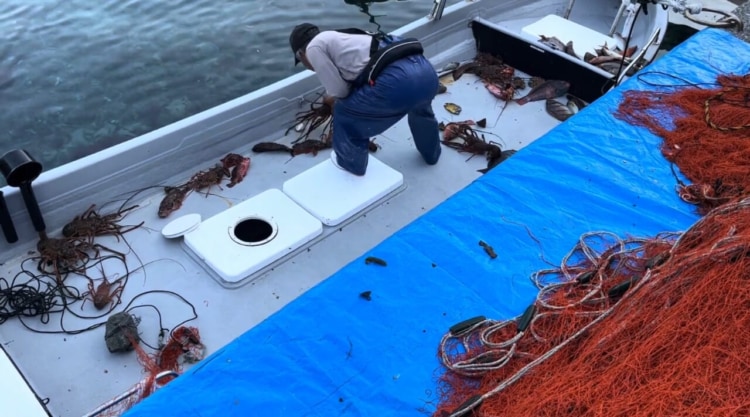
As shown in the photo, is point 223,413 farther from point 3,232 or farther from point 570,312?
point 3,232

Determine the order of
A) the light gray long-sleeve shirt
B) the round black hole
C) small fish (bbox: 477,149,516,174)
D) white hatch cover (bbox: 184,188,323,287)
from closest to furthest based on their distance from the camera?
1. white hatch cover (bbox: 184,188,323,287)
2. the light gray long-sleeve shirt
3. the round black hole
4. small fish (bbox: 477,149,516,174)

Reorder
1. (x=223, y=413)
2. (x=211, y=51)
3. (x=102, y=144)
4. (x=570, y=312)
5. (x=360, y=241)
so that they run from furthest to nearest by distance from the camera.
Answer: (x=211, y=51) → (x=102, y=144) → (x=360, y=241) → (x=570, y=312) → (x=223, y=413)

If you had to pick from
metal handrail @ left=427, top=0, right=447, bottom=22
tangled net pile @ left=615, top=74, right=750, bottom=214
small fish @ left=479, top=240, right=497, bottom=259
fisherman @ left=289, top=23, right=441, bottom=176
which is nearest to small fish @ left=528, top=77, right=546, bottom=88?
tangled net pile @ left=615, top=74, right=750, bottom=214

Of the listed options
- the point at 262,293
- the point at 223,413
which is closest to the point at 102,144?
the point at 262,293

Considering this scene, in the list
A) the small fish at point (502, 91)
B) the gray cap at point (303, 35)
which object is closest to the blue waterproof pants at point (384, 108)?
the gray cap at point (303, 35)

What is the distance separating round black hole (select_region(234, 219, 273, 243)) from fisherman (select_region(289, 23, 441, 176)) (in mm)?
714

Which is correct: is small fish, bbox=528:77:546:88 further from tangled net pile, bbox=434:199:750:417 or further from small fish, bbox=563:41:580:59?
tangled net pile, bbox=434:199:750:417

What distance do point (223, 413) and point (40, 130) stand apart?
463 centimetres

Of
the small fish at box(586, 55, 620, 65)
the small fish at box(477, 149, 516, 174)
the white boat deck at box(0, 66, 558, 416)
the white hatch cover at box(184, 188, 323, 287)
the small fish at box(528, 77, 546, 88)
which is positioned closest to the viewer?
the white boat deck at box(0, 66, 558, 416)

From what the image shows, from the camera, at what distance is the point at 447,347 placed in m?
2.68

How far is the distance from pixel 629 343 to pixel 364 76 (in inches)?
84.4

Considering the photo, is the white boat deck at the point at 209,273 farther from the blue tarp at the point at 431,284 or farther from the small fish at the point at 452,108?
the blue tarp at the point at 431,284

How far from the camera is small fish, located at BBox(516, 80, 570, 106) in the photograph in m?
5.09

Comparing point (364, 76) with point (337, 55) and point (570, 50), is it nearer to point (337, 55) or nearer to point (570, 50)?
point (337, 55)
